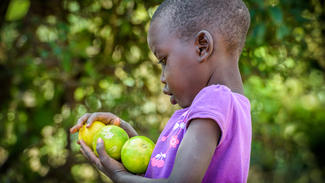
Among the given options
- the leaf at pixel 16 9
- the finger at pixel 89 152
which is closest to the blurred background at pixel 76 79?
the leaf at pixel 16 9

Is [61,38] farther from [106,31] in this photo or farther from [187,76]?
[187,76]

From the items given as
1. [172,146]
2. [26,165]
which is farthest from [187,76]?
[26,165]

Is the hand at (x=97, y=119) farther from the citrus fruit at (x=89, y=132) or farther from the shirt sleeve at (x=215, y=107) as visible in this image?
the shirt sleeve at (x=215, y=107)

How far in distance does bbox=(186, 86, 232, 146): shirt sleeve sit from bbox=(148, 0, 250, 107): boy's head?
16 cm

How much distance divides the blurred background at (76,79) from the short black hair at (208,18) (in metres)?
1.60

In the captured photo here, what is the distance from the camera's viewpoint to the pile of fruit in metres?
1.57

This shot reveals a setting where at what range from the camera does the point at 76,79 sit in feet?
12.5

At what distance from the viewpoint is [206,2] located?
1.51 meters

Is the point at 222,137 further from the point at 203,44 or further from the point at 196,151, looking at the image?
the point at 203,44

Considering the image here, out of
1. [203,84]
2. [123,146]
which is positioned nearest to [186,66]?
[203,84]

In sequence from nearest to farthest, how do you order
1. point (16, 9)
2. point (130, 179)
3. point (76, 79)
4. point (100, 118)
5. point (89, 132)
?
point (130, 179) < point (89, 132) < point (100, 118) < point (16, 9) < point (76, 79)

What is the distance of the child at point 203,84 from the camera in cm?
130

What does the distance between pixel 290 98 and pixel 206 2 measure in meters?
3.22

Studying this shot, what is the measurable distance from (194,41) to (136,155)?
0.54 meters
